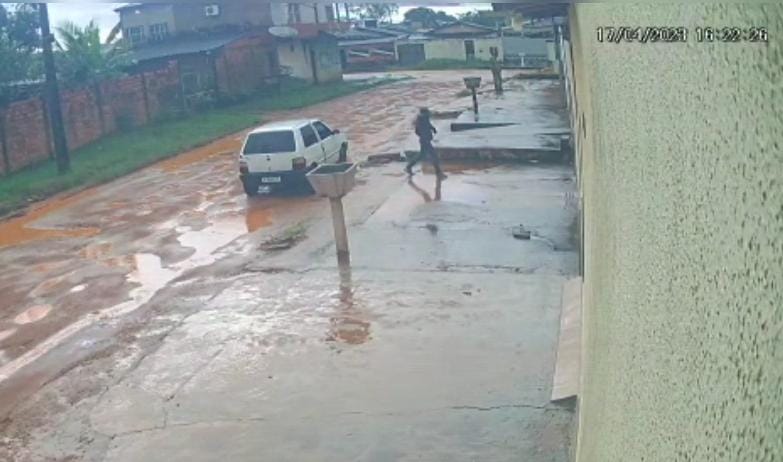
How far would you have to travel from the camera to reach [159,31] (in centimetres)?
4434

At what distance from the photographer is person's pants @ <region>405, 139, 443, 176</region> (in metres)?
17.5

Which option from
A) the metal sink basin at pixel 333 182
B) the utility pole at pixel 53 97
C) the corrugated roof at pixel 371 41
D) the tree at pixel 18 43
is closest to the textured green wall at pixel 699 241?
the metal sink basin at pixel 333 182

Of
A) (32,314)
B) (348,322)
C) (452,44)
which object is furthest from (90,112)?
(452,44)

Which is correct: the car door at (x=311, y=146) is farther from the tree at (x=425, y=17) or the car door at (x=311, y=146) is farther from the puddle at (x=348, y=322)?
the tree at (x=425, y=17)

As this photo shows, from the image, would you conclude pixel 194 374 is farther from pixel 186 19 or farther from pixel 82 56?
pixel 186 19

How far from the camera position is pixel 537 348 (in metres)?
7.87

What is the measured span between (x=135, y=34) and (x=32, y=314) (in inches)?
1487

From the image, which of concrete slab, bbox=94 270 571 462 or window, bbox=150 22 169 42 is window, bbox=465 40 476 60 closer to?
window, bbox=150 22 169 42

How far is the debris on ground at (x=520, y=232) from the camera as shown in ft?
39.6

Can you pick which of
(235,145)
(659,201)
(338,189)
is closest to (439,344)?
(338,189)

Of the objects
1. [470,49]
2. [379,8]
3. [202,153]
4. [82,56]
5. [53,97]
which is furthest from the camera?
[470,49]

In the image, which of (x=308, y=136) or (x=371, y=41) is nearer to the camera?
(x=308, y=136)

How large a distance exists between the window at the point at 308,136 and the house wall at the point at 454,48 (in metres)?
36.5

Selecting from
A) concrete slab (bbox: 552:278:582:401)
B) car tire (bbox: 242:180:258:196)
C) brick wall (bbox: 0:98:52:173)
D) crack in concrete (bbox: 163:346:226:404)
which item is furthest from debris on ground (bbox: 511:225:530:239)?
brick wall (bbox: 0:98:52:173)
